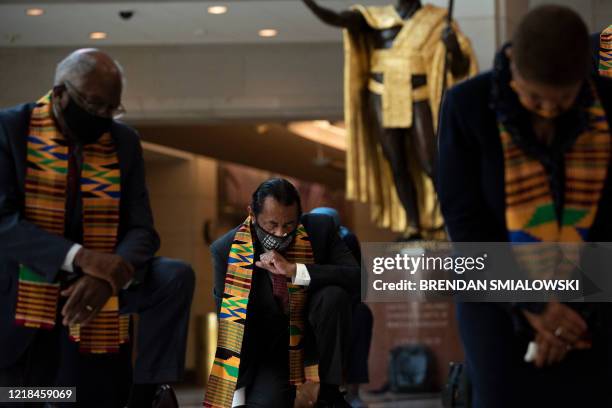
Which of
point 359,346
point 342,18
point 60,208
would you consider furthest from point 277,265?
point 342,18

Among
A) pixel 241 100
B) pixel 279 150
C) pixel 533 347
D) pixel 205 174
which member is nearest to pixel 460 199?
pixel 533 347

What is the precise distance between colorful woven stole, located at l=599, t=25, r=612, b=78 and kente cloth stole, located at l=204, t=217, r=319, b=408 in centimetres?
118

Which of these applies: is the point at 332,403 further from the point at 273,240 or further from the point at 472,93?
the point at 472,93

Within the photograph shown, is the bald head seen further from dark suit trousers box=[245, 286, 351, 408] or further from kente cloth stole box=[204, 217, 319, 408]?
dark suit trousers box=[245, 286, 351, 408]

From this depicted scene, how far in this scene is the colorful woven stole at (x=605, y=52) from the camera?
352 centimetres

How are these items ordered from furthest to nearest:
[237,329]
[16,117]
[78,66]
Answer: [237,329] → [16,117] → [78,66]

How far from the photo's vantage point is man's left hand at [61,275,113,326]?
3.14 meters

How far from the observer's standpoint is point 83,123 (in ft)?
11.0

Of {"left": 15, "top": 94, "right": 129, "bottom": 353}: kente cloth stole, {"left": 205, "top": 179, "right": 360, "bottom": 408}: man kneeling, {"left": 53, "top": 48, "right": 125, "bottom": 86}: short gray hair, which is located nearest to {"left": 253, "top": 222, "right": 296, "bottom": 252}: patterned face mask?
{"left": 205, "top": 179, "right": 360, "bottom": 408}: man kneeling

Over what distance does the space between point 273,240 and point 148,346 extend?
62 cm

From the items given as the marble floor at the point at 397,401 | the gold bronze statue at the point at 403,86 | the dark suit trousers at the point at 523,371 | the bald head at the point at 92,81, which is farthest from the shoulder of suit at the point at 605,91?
the gold bronze statue at the point at 403,86

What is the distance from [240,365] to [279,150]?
1393 centimetres

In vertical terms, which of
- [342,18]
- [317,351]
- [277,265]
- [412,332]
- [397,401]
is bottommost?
[397,401]

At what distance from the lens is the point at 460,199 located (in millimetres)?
2281
